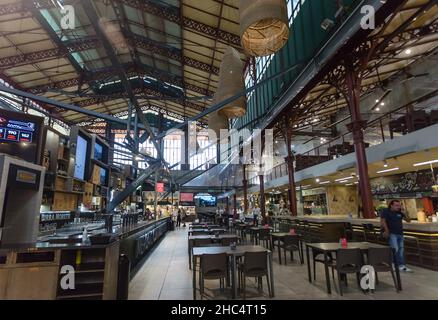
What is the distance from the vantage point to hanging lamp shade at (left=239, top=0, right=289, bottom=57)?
2428mm

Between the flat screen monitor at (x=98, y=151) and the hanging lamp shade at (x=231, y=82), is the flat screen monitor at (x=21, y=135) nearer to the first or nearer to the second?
the flat screen monitor at (x=98, y=151)

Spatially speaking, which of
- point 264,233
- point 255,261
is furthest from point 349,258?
point 264,233

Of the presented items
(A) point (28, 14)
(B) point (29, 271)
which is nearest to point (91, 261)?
(B) point (29, 271)

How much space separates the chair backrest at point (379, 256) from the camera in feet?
13.1

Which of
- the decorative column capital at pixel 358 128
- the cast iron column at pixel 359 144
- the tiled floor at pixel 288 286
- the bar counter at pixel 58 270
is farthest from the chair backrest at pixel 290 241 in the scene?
the bar counter at pixel 58 270

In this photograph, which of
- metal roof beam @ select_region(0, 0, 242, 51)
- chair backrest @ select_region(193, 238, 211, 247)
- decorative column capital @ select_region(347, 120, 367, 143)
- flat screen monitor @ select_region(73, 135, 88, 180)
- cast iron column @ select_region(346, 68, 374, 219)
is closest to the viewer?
chair backrest @ select_region(193, 238, 211, 247)

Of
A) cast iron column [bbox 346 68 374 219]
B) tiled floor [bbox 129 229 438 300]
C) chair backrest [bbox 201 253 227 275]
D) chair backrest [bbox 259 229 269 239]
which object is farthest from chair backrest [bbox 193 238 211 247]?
cast iron column [bbox 346 68 374 219]

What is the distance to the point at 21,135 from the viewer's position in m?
6.14

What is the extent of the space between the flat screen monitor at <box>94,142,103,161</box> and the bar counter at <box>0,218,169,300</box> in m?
6.37

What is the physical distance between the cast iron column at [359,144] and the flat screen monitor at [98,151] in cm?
861

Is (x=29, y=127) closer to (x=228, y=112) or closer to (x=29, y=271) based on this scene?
(x=29, y=271)

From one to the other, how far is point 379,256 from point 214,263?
2.57 meters

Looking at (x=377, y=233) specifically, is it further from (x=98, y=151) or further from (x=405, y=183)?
(x=98, y=151)

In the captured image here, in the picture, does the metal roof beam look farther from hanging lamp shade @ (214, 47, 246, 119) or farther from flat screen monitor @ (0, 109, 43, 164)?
hanging lamp shade @ (214, 47, 246, 119)
